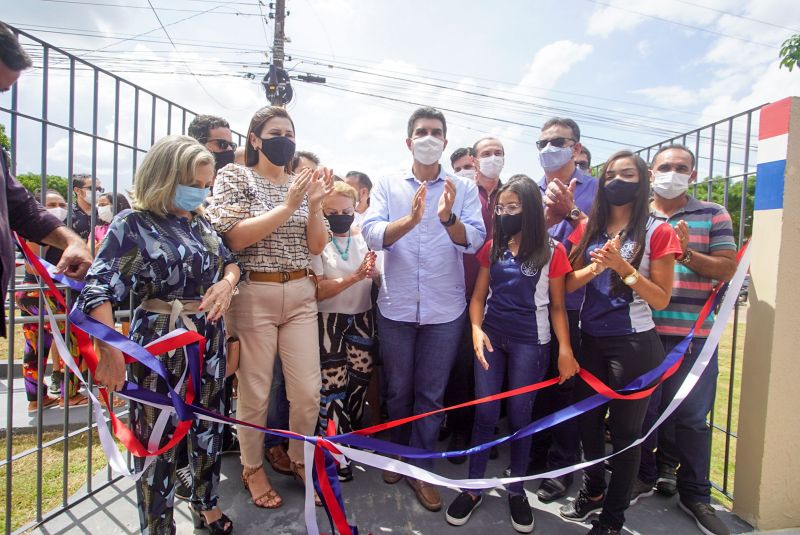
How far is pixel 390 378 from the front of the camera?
298cm

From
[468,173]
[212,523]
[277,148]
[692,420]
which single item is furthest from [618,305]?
[212,523]

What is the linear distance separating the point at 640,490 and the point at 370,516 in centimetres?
171

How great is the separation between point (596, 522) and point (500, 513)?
53 cm

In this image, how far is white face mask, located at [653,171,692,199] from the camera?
9.32 ft

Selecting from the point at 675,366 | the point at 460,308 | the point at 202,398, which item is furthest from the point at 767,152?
the point at 202,398

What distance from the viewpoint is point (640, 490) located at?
2949 millimetres

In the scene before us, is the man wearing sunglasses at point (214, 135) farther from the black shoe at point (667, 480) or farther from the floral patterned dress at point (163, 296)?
the black shoe at point (667, 480)

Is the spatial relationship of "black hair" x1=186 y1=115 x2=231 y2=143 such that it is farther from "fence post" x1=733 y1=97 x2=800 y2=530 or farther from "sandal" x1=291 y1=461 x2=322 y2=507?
"fence post" x1=733 y1=97 x2=800 y2=530

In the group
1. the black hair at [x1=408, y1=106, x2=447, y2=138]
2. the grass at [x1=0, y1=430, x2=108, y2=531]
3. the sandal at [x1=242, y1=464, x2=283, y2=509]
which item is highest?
the black hair at [x1=408, y1=106, x2=447, y2=138]

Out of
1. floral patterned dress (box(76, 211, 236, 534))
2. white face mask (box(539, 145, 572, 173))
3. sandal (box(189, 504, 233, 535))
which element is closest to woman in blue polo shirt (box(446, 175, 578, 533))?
white face mask (box(539, 145, 572, 173))

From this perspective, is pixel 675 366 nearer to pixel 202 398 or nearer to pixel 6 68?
pixel 202 398

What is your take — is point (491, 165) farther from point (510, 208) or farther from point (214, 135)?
point (214, 135)

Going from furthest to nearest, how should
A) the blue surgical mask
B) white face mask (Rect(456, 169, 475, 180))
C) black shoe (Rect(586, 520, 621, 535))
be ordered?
1. white face mask (Rect(456, 169, 475, 180))
2. black shoe (Rect(586, 520, 621, 535))
3. the blue surgical mask

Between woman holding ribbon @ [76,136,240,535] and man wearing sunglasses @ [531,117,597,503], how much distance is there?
203cm
